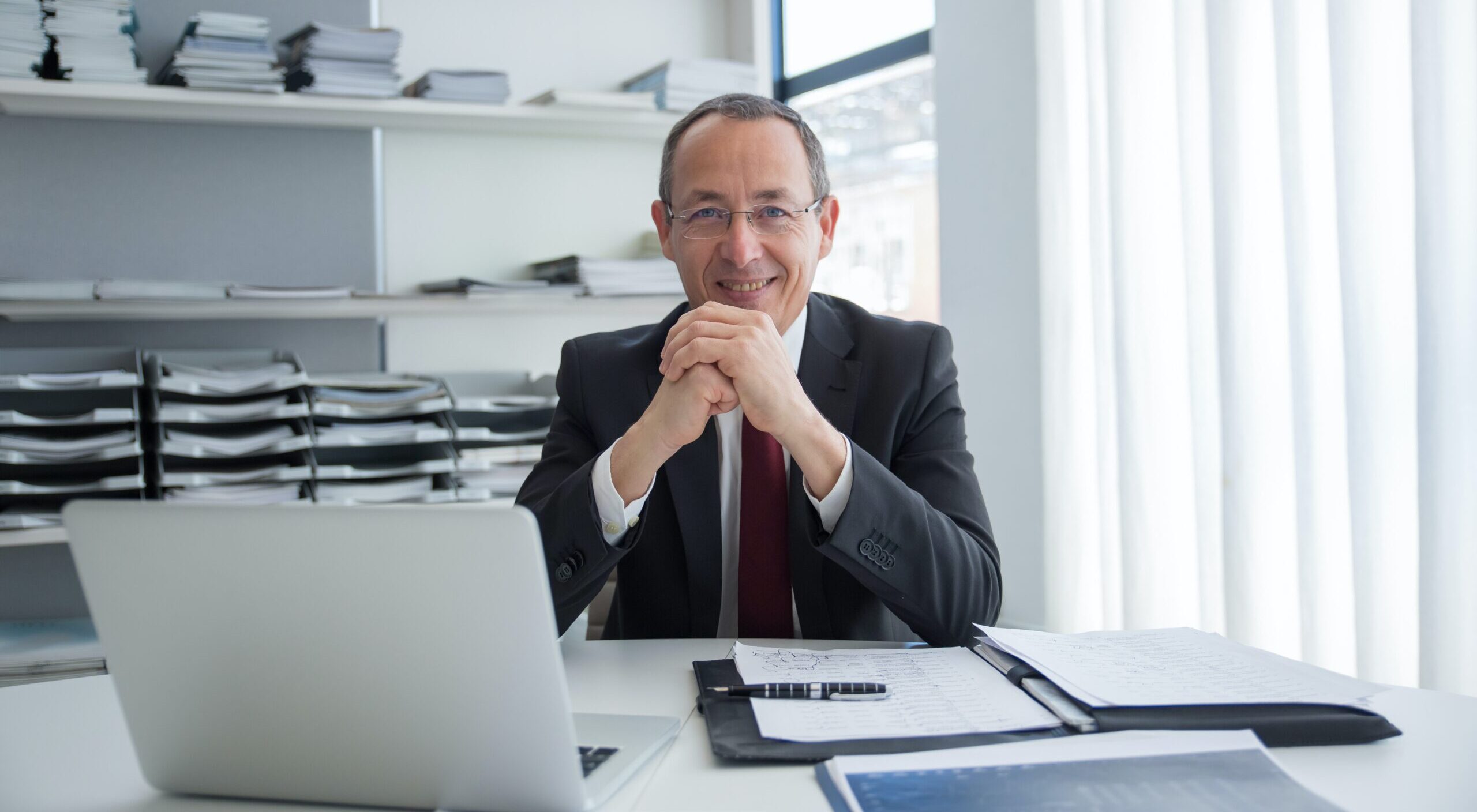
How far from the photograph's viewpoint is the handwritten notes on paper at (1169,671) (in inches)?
36.5

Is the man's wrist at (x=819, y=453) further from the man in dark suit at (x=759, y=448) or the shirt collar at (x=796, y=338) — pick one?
the shirt collar at (x=796, y=338)

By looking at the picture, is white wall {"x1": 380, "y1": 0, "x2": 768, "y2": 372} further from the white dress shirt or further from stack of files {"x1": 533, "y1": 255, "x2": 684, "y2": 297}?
the white dress shirt

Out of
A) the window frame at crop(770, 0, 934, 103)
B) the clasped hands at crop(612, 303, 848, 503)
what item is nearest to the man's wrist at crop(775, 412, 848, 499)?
the clasped hands at crop(612, 303, 848, 503)

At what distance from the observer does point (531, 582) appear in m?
0.68

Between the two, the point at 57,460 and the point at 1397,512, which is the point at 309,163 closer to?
the point at 57,460

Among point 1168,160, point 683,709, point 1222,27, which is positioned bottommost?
point 683,709

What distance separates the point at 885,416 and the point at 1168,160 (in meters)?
1.27

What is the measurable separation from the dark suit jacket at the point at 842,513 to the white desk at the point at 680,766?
257 mm

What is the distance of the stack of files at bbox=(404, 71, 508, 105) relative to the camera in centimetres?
272

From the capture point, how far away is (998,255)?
3033mm

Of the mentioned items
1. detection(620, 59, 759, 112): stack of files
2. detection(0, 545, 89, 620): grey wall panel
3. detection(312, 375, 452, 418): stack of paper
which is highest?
detection(620, 59, 759, 112): stack of files

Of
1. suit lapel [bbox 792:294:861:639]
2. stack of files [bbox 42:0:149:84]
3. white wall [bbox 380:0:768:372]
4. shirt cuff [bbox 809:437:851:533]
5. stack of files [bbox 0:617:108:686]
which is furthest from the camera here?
white wall [bbox 380:0:768:372]

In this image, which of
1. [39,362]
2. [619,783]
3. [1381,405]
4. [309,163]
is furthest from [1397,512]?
[39,362]

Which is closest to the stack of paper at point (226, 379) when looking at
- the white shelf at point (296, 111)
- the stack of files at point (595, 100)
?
the white shelf at point (296, 111)
